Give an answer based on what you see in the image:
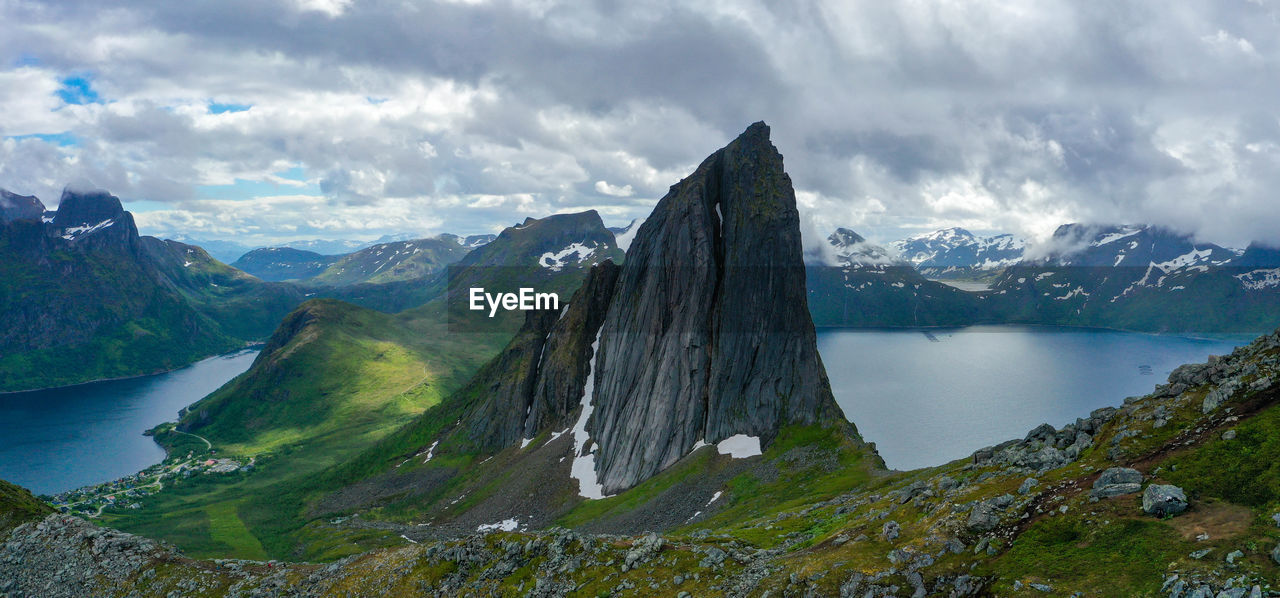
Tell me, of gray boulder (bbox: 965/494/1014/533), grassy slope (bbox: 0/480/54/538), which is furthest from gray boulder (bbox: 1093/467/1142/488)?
grassy slope (bbox: 0/480/54/538)

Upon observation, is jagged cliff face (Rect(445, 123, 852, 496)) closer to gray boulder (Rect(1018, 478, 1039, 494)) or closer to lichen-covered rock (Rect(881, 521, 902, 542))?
lichen-covered rock (Rect(881, 521, 902, 542))

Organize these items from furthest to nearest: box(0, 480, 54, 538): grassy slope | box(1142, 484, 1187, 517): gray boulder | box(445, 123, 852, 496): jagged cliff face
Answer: box(445, 123, 852, 496): jagged cliff face, box(0, 480, 54, 538): grassy slope, box(1142, 484, 1187, 517): gray boulder

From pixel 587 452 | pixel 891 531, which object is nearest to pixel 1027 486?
pixel 891 531

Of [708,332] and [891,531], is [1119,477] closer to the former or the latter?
[891,531]

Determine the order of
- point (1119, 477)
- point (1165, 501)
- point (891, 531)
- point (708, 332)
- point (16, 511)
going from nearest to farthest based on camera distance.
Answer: point (1165, 501), point (1119, 477), point (891, 531), point (16, 511), point (708, 332)

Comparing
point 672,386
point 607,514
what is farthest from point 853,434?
point 607,514

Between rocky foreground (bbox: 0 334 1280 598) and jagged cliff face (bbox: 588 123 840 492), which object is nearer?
rocky foreground (bbox: 0 334 1280 598)
